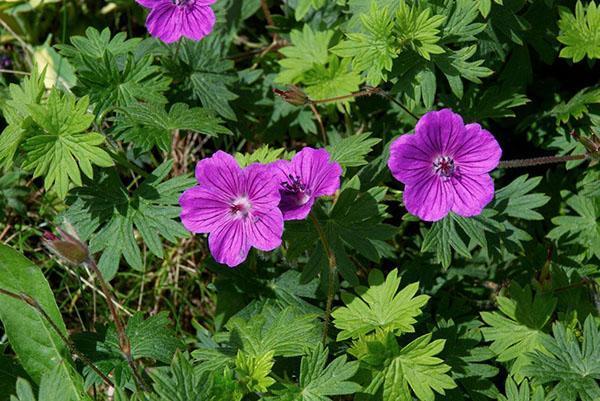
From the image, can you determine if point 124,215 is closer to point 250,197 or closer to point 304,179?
point 250,197

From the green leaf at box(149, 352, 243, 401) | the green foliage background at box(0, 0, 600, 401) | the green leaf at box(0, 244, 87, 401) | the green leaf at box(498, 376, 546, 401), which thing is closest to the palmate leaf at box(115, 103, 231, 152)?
the green foliage background at box(0, 0, 600, 401)

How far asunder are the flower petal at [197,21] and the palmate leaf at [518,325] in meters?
1.46

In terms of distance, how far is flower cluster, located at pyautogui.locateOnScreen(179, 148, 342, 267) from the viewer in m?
2.47

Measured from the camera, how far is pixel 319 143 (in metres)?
3.32

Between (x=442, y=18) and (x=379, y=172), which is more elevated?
(x=442, y=18)

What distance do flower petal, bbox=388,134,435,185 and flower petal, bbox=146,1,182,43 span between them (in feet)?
3.34

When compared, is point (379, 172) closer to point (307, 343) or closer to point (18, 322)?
point (307, 343)

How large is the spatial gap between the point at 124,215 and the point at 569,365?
1.58 m

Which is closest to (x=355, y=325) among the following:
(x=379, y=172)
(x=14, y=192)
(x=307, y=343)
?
(x=307, y=343)

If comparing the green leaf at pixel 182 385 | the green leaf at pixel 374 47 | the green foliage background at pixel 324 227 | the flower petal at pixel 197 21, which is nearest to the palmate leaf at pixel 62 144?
the green foliage background at pixel 324 227

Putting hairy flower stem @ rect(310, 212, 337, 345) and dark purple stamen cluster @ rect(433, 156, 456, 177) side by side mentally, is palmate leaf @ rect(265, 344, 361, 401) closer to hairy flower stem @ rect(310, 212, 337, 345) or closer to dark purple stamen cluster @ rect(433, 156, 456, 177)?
hairy flower stem @ rect(310, 212, 337, 345)

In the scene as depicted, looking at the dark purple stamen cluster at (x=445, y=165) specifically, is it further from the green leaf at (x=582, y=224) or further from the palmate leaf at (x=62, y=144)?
the palmate leaf at (x=62, y=144)

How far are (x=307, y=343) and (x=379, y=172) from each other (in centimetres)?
72

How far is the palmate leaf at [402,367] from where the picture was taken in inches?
97.4
